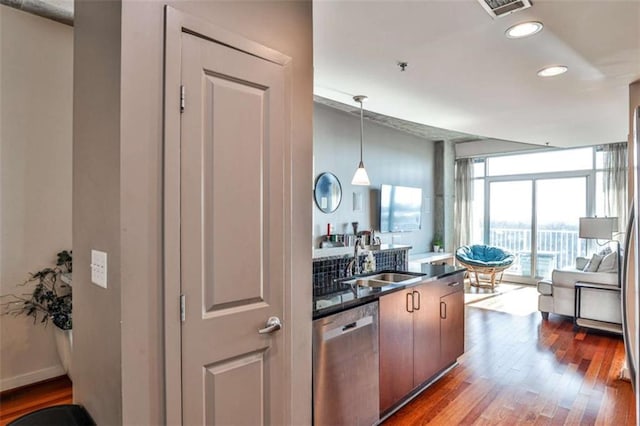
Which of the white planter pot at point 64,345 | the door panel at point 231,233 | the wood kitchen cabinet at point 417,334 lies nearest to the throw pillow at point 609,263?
the wood kitchen cabinet at point 417,334

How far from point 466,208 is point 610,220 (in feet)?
10.0

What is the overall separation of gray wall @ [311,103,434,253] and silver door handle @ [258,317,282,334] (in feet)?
11.6

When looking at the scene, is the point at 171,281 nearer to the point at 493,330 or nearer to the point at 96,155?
the point at 96,155

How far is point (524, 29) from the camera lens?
2143 millimetres

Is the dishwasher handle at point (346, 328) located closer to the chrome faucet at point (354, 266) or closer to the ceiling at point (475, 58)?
the chrome faucet at point (354, 266)

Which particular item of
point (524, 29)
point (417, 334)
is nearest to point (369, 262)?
point (417, 334)

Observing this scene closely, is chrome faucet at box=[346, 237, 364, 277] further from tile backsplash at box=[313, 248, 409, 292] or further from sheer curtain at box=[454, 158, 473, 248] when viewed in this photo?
sheer curtain at box=[454, 158, 473, 248]

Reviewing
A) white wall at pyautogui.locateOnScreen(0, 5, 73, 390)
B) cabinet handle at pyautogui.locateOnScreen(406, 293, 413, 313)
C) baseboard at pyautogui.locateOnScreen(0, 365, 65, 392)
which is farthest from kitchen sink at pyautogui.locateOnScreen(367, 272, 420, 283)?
baseboard at pyautogui.locateOnScreen(0, 365, 65, 392)

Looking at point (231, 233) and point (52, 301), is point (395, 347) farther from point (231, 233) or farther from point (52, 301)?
point (52, 301)

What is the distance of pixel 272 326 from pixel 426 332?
64.7 inches

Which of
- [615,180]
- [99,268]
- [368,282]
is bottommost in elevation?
[368,282]

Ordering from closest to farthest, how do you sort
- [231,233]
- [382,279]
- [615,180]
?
[231,233], [382,279], [615,180]

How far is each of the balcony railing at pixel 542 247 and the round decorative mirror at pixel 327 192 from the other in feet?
13.6

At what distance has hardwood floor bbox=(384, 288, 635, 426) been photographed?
260 cm
